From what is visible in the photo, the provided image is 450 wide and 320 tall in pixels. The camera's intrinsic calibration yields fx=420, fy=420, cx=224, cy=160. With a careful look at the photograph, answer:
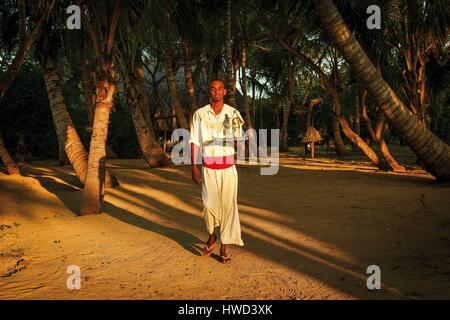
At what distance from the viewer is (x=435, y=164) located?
8305 mm

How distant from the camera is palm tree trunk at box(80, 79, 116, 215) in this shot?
283 inches

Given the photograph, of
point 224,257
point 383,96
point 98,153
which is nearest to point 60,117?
point 98,153

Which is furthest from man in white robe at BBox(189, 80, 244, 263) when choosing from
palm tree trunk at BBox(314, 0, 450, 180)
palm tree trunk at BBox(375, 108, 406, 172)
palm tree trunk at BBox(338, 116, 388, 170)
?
palm tree trunk at BBox(375, 108, 406, 172)

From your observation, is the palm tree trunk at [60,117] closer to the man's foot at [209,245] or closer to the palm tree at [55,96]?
the palm tree at [55,96]

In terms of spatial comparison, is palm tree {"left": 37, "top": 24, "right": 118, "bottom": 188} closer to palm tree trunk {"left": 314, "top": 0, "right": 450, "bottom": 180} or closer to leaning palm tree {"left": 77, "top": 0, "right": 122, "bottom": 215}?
leaning palm tree {"left": 77, "top": 0, "right": 122, "bottom": 215}

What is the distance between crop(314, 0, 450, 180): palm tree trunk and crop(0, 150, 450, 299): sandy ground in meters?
0.60

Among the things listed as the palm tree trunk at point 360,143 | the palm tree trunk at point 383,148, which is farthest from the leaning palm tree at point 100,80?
the palm tree trunk at point 383,148

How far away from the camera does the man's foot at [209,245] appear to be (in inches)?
187

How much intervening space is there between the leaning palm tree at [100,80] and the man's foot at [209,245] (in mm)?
3130

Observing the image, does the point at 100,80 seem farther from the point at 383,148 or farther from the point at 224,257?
the point at 383,148

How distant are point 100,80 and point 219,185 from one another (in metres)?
3.71

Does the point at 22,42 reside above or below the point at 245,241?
above

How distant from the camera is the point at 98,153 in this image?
7.40m

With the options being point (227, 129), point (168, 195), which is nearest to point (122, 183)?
point (168, 195)
